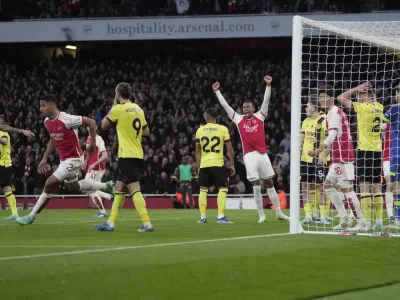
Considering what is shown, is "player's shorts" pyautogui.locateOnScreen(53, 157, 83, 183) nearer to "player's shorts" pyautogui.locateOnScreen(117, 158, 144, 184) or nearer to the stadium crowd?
"player's shorts" pyautogui.locateOnScreen(117, 158, 144, 184)

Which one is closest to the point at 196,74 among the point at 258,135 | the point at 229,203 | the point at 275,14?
the point at 275,14

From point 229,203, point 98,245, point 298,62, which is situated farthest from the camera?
point 229,203

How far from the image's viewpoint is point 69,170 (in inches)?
545

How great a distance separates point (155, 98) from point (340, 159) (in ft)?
76.3

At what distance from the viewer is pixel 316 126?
16031mm

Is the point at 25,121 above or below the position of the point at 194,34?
below

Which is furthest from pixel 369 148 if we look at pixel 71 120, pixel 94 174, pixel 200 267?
pixel 94 174

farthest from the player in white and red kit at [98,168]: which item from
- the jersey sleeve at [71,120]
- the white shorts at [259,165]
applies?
the jersey sleeve at [71,120]

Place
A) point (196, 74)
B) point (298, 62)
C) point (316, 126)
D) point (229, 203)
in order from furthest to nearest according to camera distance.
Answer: point (196, 74) < point (229, 203) < point (316, 126) < point (298, 62)

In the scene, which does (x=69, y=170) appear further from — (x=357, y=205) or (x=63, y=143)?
(x=357, y=205)

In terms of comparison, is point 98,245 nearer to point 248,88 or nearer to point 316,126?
point 316,126

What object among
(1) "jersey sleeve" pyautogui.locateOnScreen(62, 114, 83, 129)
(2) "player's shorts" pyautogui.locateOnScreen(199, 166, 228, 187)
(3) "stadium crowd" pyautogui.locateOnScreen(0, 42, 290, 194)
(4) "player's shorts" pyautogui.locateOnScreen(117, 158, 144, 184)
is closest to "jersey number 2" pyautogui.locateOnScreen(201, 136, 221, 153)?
(2) "player's shorts" pyautogui.locateOnScreen(199, 166, 228, 187)

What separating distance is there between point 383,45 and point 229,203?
607 inches

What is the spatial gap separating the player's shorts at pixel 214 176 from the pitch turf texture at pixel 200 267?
4.22 metres
